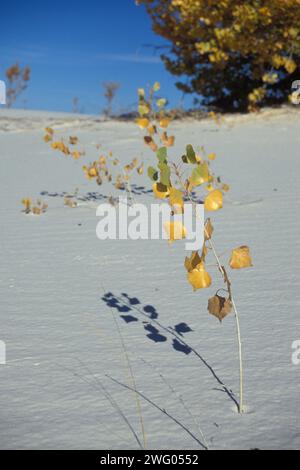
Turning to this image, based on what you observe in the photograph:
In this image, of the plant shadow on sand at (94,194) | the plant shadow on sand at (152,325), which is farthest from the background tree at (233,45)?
the plant shadow on sand at (152,325)

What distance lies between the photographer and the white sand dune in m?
1.03

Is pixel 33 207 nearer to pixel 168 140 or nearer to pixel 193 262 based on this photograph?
pixel 168 140

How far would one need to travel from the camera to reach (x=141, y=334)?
150cm

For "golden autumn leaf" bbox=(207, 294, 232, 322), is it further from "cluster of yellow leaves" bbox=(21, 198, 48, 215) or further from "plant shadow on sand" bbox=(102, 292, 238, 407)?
"cluster of yellow leaves" bbox=(21, 198, 48, 215)

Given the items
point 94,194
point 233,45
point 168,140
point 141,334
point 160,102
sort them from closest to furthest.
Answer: point 141,334
point 160,102
point 168,140
point 94,194
point 233,45

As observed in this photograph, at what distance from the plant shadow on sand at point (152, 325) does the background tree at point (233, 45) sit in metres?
5.60

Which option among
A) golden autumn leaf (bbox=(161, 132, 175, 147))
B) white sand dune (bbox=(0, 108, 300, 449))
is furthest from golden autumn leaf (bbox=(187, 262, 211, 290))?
golden autumn leaf (bbox=(161, 132, 175, 147))

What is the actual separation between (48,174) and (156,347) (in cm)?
342

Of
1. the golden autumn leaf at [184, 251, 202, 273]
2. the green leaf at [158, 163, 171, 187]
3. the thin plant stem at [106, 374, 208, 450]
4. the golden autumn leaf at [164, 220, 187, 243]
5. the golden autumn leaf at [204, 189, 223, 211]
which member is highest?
the green leaf at [158, 163, 171, 187]

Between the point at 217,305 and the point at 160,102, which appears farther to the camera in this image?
the point at 160,102

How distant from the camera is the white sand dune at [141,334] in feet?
3.38

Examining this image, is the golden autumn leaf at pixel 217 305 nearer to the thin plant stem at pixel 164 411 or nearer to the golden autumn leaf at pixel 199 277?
the golden autumn leaf at pixel 199 277

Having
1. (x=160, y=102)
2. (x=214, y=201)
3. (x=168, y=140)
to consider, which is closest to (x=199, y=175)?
(x=214, y=201)

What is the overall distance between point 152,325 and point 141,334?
73 mm
